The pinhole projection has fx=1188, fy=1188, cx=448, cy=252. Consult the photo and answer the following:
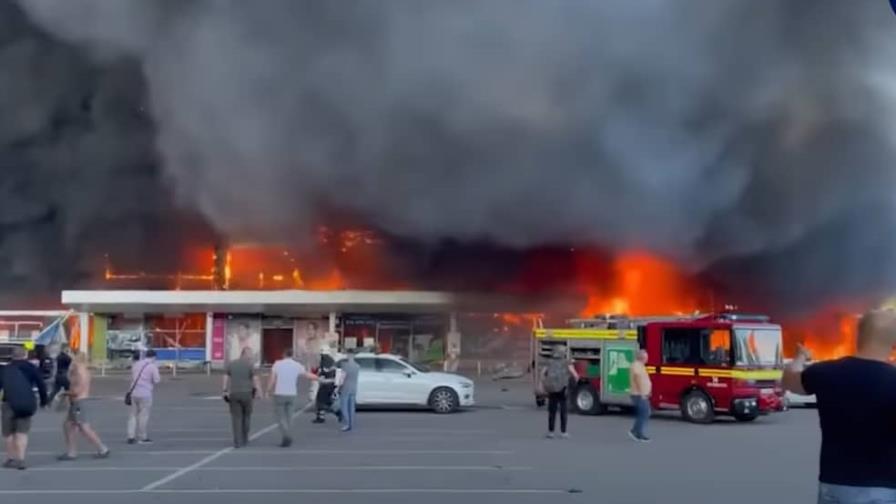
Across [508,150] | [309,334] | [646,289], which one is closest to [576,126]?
[508,150]

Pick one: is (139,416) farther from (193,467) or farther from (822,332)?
(822,332)

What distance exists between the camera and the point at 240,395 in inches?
612

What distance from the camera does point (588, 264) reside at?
36.5 m

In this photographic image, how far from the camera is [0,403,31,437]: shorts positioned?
519 inches

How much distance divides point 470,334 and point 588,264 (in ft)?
18.3

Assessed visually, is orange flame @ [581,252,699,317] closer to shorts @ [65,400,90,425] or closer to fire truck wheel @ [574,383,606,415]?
fire truck wheel @ [574,383,606,415]

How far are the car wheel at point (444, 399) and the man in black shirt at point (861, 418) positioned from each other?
18.3 metres

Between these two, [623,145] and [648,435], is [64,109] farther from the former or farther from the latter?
[648,435]

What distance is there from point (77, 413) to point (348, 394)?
5282 mm

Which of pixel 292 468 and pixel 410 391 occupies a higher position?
pixel 410 391

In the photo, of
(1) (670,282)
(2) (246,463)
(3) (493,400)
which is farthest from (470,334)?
(2) (246,463)

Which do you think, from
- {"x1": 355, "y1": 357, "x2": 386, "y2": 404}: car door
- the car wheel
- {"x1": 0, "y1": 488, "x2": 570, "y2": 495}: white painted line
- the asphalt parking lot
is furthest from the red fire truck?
{"x1": 0, "y1": 488, "x2": 570, "y2": 495}: white painted line

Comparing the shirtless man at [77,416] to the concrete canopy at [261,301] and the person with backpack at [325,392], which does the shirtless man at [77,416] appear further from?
the concrete canopy at [261,301]

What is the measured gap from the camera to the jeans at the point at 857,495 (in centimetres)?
480
